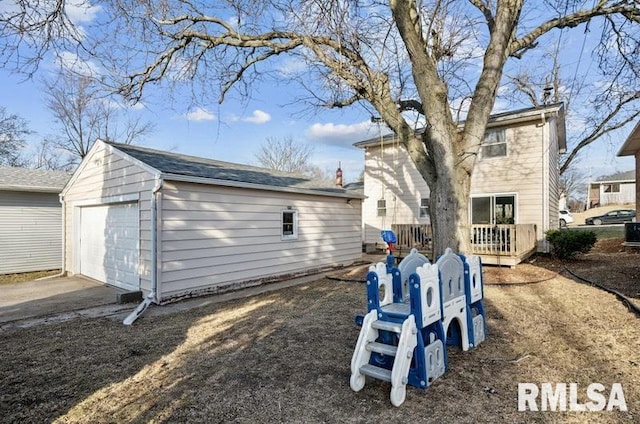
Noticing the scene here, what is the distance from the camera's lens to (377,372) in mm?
2857

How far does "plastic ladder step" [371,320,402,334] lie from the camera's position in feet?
9.73

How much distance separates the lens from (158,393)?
9.98 ft

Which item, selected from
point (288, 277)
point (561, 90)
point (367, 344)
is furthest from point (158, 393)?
point (561, 90)

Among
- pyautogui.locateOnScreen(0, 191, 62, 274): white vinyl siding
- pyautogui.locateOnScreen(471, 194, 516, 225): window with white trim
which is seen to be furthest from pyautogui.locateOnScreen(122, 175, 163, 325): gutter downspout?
pyautogui.locateOnScreen(471, 194, 516, 225): window with white trim

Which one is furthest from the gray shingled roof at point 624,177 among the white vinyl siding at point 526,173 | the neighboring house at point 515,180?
the white vinyl siding at point 526,173

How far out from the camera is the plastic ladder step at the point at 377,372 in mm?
2799

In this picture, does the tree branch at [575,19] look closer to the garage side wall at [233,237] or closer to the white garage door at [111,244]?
the garage side wall at [233,237]

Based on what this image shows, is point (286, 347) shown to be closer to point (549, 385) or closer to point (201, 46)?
point (549, 385)

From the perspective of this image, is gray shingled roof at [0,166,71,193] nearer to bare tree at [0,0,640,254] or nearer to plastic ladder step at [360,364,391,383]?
bare tree at [0,0,640,254]

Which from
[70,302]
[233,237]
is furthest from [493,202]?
[70,302]

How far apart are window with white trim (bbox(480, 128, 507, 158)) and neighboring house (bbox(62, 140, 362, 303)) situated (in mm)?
5773

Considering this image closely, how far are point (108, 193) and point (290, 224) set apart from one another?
440 centimetres

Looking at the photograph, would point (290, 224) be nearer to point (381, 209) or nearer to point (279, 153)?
point (381, 209)

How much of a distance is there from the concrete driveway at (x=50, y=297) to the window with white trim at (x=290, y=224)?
161 inches
